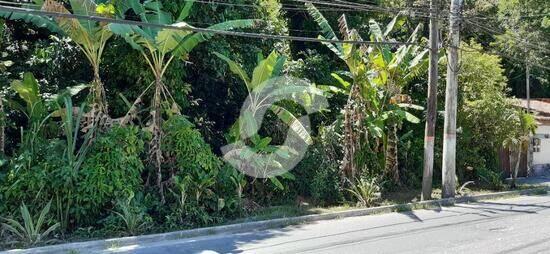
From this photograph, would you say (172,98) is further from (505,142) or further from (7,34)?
(505,142)

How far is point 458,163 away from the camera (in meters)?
19.8

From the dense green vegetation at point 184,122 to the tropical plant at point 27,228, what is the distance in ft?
0.11

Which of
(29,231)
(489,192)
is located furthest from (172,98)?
(489,192)

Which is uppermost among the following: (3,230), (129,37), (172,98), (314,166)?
(129,37)

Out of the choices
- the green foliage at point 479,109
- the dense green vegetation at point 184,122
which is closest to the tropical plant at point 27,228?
the dense green vegetation at point 184,122

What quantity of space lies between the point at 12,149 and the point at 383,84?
10.4m

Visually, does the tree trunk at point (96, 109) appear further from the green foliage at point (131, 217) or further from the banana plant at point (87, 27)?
the green foliage at point (131, 217)

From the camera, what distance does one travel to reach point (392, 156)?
17.6 meters

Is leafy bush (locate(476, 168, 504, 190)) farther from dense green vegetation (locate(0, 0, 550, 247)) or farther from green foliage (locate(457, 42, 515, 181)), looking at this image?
green foliage (locate(457, 42, 515, 181))

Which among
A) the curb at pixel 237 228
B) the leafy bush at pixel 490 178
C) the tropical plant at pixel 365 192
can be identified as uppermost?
the leafy bush at pixel 490 178

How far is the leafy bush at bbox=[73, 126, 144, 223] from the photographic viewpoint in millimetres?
10359

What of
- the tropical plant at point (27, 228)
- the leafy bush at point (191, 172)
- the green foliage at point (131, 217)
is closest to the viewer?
the tropical plant at point (27, 228)

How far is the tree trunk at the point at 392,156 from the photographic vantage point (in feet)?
57.0

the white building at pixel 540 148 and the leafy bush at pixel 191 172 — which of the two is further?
the white building at pixel 540 148
